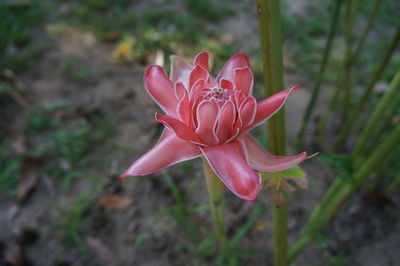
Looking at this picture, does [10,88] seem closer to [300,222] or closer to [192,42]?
[192,42]

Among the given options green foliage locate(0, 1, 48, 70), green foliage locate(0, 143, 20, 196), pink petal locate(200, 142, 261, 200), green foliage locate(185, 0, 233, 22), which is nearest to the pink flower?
pink petal locate(200, 142, 261, 200)

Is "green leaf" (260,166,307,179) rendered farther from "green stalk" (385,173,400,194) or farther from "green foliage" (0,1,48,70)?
"green foliage" (0,1,48,70)

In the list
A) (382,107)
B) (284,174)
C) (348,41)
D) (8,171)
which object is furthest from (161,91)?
(8,171)

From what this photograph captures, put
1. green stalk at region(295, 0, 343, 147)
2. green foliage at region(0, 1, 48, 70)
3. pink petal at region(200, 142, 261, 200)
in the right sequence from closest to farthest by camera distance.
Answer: pink petal at region(200, 142, 261, 200) < green stalk at region(295, 0, 343, 147) < green foliage at region(0, 1, 48, 70)

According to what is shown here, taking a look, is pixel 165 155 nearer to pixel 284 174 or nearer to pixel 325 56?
pixel 284 174

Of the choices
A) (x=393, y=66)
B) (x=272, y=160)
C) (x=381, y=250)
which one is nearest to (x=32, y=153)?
(x=272, y=160)

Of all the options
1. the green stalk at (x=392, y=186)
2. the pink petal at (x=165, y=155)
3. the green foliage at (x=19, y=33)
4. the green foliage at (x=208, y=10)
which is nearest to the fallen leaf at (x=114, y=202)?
the pink petal at (x=165, y=155)
